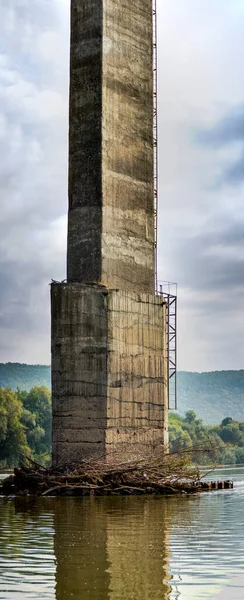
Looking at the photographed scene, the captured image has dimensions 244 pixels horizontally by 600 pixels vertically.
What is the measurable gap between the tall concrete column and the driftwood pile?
0.59m

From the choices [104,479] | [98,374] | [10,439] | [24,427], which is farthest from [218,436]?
[104,479]

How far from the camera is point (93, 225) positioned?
1062 inches

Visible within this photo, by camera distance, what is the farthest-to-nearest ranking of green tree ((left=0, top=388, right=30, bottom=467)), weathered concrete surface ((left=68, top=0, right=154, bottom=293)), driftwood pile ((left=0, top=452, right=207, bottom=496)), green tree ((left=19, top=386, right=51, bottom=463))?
green tree ((left=19, top=386, right=51, bottom=463)) < green tree ((left=0, top=388, right=30, bottom=467)) < weathered concrete surface ((left=68, top=0, right=154, bottom=293)) < driftwood pile ((left=0, top=452, right=207, bottom=496))

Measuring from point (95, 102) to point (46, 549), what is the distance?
16958 mm

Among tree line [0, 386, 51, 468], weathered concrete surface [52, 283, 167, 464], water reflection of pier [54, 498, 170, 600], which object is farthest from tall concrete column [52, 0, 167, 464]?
tree line [0, 386, 51, 468]

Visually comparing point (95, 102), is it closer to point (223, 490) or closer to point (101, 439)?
point (101, 439)

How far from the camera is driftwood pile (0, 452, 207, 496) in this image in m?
24.3

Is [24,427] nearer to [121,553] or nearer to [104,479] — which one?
[104,479]

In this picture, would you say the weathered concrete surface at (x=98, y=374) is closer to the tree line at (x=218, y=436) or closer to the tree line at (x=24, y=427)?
the tree line at (x=24, y=427)

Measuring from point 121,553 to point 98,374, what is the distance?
530 inches

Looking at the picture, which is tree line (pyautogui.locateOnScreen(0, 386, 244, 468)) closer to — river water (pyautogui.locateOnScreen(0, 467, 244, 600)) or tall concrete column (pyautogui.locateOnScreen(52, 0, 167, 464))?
tall concrete column (pyautogui.locateOnScreen(52, 0, 167, 464))

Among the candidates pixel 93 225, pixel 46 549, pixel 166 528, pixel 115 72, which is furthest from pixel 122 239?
pixel 46 549

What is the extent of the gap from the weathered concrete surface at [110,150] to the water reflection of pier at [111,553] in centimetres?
925

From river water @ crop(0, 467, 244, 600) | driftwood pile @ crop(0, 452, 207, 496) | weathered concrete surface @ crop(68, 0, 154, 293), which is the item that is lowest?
river water @ crop(0, 467, 244, 600)
